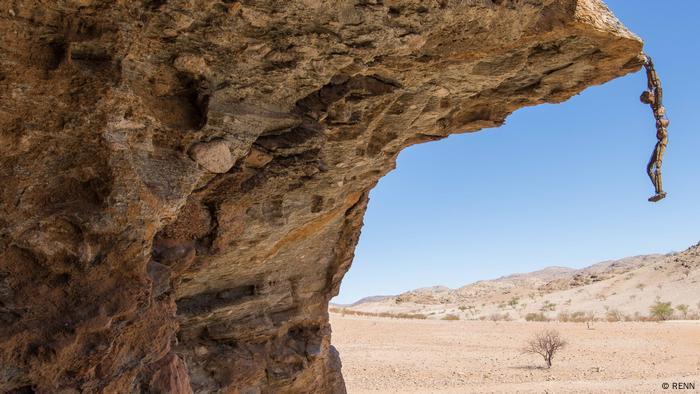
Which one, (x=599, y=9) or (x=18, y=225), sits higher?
(x=599, y=9)

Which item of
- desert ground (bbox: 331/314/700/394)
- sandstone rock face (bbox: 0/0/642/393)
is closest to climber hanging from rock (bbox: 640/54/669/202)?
sandstone rock face (bbox: 0/0/642/393)

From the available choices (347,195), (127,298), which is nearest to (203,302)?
(347,195)

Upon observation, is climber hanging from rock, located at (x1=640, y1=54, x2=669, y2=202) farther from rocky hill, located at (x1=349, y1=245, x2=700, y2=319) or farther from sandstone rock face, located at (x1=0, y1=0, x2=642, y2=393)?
rocky hill, located at (x1=349, y1=245, x2=700, y2=319)

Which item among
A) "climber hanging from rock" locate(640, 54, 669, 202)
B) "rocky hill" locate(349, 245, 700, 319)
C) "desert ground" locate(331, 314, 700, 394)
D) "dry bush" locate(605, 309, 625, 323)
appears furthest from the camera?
"rocky hill" locate(349, 245, 700, 319)

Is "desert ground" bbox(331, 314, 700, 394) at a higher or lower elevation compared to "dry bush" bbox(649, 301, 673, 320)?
lower

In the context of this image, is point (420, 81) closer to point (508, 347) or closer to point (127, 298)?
point (127, 298)

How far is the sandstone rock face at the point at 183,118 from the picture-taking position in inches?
144

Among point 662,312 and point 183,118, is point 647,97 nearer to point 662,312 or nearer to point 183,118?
point 183,118

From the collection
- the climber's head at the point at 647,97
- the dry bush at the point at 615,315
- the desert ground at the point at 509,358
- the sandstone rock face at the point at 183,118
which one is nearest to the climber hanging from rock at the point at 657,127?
the climber's head at the point at 647,97

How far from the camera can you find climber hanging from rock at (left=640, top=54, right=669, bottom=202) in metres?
6.24

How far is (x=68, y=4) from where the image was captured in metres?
3.33

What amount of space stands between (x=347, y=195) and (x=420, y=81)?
9.07ft

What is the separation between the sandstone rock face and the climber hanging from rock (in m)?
0.52

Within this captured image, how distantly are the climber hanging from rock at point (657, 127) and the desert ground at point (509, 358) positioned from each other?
43.6ft
